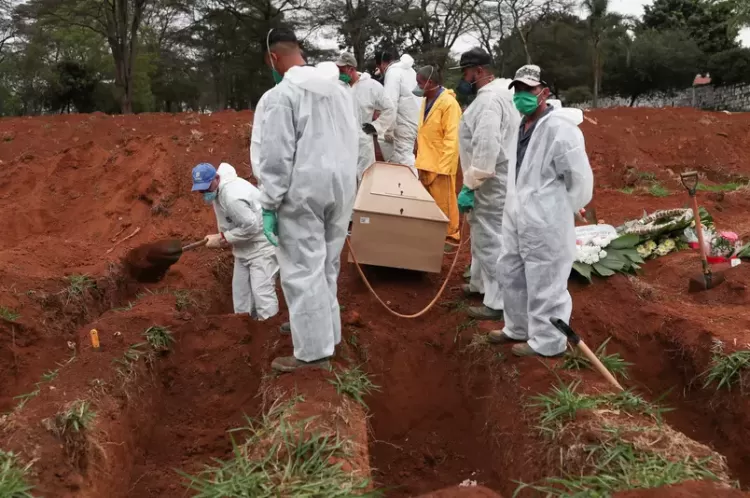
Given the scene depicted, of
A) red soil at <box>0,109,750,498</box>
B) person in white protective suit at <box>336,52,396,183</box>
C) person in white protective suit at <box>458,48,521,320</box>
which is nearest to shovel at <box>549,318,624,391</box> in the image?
red soil at <box>0,109,750,498</box>

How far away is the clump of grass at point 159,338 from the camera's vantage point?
15.3 feet

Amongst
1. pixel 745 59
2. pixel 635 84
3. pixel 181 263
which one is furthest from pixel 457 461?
pixel 635 84

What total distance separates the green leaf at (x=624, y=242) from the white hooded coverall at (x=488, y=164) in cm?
166

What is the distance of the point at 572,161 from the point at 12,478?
3.39m

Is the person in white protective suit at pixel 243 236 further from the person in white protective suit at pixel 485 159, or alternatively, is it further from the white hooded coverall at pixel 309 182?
the person in white protective suit at pixel 485 159

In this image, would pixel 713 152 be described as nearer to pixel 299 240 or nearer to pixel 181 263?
pixel 181 263

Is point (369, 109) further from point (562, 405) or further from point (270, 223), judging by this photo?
point (562, 405)

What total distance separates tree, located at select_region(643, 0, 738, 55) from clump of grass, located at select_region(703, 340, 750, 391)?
1087 inches

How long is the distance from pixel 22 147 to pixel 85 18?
11576 mm

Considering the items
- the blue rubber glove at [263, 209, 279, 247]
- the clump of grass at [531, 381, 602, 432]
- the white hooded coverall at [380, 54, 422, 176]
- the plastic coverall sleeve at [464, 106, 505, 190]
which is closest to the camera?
the clump of grass at [531, 381, 602, 432]

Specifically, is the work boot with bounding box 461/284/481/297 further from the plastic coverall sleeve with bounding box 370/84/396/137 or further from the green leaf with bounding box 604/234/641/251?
the plastic coverall sleeve with bounding box 370/84/396/137

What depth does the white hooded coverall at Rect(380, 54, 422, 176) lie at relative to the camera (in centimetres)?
714

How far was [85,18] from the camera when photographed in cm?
2084

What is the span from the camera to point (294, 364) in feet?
13.2
